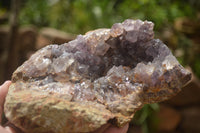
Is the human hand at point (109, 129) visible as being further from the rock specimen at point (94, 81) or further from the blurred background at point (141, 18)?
Result: the blurred background at point (141, 18)

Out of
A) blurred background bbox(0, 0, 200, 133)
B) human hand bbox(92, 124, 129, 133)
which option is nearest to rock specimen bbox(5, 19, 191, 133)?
human hand bbox(92, 124, 129, 133)

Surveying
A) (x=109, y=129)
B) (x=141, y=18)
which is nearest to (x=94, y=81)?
(x=109, y=129)

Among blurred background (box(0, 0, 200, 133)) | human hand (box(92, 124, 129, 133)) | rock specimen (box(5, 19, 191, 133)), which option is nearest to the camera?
rock specimen (box(5, 19, 191, 133))

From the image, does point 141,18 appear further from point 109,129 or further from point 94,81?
point 109,129

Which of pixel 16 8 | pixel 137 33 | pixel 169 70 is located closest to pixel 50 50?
pixel 137 33

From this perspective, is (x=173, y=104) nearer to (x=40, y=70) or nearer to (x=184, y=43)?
(x=184, y=43)

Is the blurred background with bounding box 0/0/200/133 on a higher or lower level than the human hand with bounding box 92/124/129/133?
higher

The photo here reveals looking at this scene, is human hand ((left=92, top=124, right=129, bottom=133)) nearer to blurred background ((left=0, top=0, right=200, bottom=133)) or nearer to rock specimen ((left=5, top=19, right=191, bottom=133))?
rock specimen ((left=5, top=19, right=191, bottom=133))

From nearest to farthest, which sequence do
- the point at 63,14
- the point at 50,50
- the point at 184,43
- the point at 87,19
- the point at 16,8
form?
the point at 50,50 → the point at 16,8 → the point at 184,43 → the point at 87,19 → the point at 63,14
